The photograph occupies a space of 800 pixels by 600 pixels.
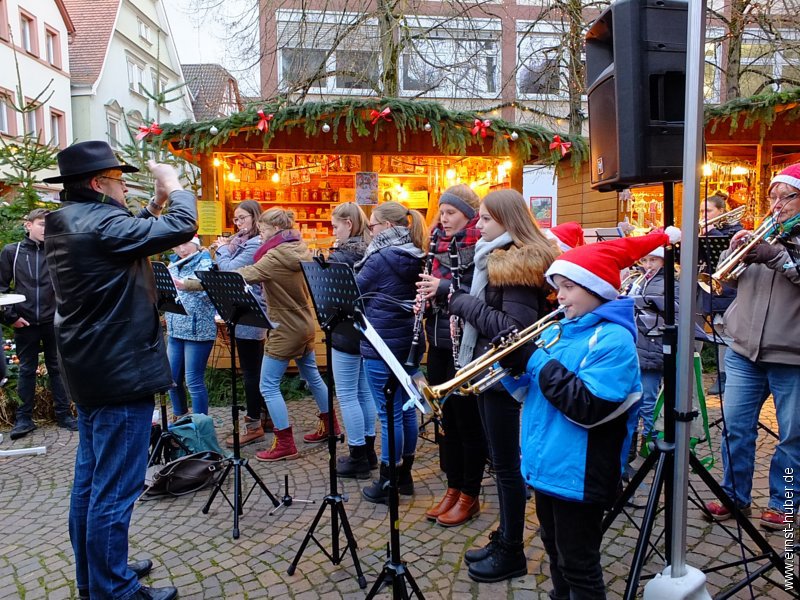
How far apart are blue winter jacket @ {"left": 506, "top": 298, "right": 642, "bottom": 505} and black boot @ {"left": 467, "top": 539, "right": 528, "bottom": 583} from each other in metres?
0.86

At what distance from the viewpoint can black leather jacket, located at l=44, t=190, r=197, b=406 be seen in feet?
8.60

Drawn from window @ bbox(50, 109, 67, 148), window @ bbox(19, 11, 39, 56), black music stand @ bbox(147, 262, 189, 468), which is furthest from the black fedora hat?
window @ bbox(50, 109, 67, 148)

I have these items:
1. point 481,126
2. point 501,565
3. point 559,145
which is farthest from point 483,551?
point 559,145

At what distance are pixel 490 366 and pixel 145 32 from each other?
30.4 meters

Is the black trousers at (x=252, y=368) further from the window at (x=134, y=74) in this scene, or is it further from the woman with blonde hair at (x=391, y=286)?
the window at (x=134, y=74)

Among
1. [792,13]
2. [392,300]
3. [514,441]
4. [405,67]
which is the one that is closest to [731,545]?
[514,441]

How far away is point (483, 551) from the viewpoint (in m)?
3.14

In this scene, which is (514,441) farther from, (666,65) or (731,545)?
(666,65)

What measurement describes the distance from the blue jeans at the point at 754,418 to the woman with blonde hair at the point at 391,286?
1993 millimetres

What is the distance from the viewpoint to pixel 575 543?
2.28 meters

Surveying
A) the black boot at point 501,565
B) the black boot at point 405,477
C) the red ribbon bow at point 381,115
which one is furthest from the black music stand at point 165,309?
the red ribbon bow at point 381,115

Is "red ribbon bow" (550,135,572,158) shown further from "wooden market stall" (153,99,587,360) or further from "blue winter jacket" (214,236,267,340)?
"blue winter jacket" (214,236,267,340)

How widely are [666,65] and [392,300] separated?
6.28 feet

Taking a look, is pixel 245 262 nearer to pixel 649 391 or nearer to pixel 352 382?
pixel 352 382
